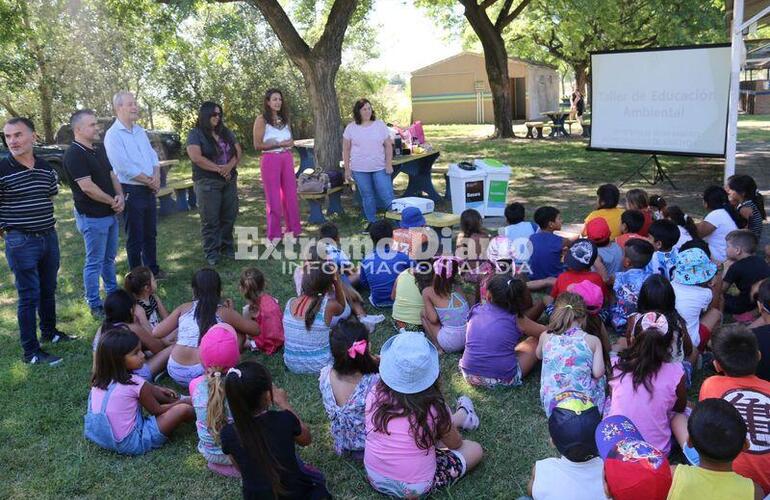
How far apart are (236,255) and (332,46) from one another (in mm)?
3754

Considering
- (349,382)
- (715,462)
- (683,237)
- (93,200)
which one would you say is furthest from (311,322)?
(683,237)

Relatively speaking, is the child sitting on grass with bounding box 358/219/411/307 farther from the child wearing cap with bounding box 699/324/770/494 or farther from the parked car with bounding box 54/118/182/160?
the parked car with bounding box 54/118/182/160

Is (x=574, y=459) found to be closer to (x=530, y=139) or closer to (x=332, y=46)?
(x=332, y=46)

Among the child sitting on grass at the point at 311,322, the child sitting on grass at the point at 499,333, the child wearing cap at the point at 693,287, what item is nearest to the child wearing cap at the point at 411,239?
the child sitting on grass at the point at 311,322

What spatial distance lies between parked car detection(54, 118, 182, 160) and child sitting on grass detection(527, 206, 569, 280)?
11.4 meters

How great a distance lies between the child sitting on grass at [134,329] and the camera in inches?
147

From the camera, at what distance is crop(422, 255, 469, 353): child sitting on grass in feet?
14.0

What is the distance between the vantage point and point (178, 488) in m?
3.08

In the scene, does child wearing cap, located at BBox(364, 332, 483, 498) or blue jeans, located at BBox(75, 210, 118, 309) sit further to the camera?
blue jeans, located at BBox(75, 210, 118, 309)

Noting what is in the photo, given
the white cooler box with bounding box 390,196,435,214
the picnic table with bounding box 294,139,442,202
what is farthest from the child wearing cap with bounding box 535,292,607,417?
the picnic table with bounding box 294,139,442,202

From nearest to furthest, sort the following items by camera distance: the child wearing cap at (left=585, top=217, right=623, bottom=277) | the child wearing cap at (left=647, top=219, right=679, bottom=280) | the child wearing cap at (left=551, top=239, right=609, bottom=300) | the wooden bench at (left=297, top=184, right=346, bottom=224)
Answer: the child wearing cap at (left=551, top=239, right=609, bottom=300)
the child wearing cap at (left=647, top=219, right=679, bottom=280)
the child wearing cap at (left=585, top=217, right=623, bottom=277)
the wooden bench at (left=297, top=184, right=346, bottom=224)

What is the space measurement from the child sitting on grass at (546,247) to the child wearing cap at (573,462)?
2770mm

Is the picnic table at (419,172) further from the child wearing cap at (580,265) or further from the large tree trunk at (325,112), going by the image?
the child wearing cap at (580,265)

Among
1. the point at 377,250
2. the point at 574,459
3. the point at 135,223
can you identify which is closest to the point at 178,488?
the point at 574,459
